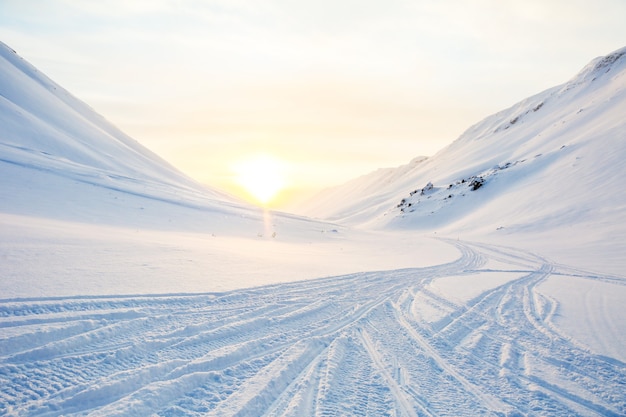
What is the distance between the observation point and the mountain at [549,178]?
32438mm

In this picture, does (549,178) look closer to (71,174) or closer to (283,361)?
(283,361)

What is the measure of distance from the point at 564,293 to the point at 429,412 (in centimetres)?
836

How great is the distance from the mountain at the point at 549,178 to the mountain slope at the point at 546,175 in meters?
0.11

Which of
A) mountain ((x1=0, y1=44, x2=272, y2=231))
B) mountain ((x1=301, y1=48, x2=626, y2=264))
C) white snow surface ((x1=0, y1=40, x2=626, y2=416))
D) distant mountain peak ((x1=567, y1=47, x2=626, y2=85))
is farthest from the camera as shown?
distant mountain peak ((x1=567, y1=47, x2=626, y2=85))

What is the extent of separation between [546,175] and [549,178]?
1.79m

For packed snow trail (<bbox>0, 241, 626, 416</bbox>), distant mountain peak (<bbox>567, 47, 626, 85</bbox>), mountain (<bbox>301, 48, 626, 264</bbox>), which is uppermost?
distant mountain peak (<bbox>567, 47, 626, 85</bbox>)

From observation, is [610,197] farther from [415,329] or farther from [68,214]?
[68,214]

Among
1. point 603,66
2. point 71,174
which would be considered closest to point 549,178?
point 71,174

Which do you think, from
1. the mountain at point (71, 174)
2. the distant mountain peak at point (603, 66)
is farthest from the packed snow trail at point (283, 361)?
the distant mountain peak at point (603, 66)

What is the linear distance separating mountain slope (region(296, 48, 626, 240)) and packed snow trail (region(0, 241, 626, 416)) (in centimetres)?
2801

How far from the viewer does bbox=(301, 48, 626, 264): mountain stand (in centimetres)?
3244

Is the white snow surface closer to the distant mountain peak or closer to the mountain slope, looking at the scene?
the mountain slope

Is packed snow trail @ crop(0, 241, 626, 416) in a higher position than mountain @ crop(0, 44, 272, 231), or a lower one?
lower

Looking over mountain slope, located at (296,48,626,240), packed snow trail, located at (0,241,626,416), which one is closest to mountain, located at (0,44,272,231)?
packed snow trail, located at (0,241,626,416)
